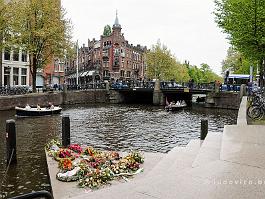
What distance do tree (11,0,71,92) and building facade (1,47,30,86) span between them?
7.32 meters

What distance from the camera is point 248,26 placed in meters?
23.6

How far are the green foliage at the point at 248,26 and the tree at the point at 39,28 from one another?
2235 centimetres

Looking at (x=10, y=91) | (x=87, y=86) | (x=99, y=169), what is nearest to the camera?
(x=99, y=169)

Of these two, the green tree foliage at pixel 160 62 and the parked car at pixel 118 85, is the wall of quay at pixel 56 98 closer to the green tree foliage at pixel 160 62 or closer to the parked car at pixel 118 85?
the parked car at pixel 118 85

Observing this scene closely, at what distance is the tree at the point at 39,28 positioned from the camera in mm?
39781

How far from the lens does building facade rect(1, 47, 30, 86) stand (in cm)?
4891

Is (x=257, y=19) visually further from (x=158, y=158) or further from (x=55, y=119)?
(x=55, y=119)

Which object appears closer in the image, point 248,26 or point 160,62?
point 248,26

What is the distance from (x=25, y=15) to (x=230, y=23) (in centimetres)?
2425

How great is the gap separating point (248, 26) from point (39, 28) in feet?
84.0

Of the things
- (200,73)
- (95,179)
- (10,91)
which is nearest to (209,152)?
(95,179)

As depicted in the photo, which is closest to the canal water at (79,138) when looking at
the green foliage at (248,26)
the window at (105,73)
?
the green foliage at (248,26)

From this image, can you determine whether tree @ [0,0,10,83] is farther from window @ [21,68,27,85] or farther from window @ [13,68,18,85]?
window @ [21,68,27,85]

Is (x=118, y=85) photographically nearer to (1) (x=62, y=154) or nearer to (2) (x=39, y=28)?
(2) (x=39, y=28)
